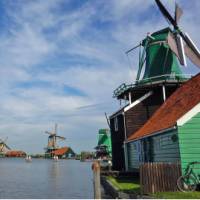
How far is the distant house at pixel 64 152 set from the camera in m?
180

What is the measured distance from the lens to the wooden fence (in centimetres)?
1748

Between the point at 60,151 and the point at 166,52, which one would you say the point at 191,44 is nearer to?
the point at 166,52

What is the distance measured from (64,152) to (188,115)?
168m

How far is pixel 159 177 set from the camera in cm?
1753

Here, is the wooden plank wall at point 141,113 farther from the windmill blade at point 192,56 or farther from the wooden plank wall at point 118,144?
the windmill blade at point 192,56

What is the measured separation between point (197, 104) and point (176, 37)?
51.2 feet

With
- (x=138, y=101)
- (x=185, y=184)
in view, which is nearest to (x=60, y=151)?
(x=138, y=101)

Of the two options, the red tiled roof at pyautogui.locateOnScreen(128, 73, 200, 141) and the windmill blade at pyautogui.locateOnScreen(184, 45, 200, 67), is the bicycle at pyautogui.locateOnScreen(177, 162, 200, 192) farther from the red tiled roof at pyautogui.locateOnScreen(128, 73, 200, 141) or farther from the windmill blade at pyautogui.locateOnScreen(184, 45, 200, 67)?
the windmill blade at pyautogui.locateOnScreen(184, 45, 200, 67)

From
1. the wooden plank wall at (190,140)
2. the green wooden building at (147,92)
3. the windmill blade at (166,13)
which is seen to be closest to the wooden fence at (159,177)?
the wooden plank wall at (190,140)

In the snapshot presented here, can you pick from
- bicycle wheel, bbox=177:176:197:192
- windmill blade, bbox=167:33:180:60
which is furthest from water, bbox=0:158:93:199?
windmill blade, bbox=167:33:180:60

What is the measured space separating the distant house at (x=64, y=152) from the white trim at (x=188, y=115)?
162m

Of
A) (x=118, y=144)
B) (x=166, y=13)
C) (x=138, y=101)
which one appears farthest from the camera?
(x=118, y=144)

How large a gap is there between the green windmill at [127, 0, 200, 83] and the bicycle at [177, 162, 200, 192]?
569 inches

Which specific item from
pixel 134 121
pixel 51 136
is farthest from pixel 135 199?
pixel 51 136
